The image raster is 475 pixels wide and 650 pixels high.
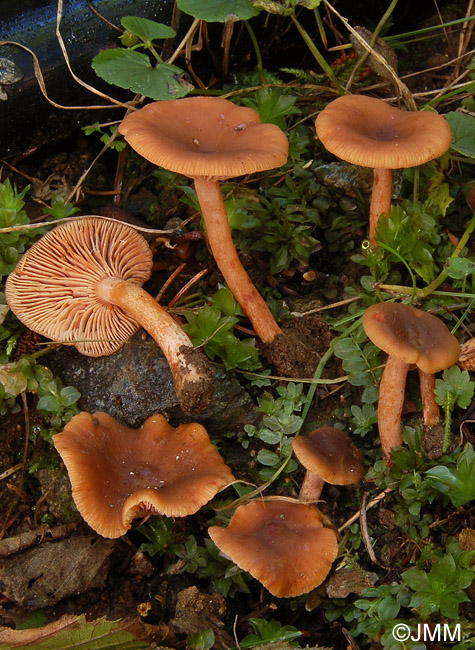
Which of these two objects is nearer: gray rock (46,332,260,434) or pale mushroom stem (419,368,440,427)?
pale mushroom stem (419,368,440,427)

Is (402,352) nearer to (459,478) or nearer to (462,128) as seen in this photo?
(459,478)

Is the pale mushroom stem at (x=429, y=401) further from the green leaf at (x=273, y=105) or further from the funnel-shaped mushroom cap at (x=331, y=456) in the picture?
the green leaf at (x=273, y=105)

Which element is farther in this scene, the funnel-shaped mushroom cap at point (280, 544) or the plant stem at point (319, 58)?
the plant stem at point (319, 58)

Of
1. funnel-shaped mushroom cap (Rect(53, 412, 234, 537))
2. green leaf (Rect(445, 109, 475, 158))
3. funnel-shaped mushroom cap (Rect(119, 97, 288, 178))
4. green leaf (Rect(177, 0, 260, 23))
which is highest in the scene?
green leaf (Rect(177, 0, 260, 23))

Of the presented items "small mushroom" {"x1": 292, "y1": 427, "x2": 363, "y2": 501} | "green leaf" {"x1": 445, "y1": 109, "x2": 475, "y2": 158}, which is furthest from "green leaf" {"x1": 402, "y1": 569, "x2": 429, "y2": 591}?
"green leaf" {"x1": 445, "y1": 109, "x2": 475, "y2": 158}

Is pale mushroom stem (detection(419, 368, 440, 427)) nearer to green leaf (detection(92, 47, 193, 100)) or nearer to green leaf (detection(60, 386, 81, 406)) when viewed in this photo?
Answer: green leaf (detection(60, 386, 81, 406))

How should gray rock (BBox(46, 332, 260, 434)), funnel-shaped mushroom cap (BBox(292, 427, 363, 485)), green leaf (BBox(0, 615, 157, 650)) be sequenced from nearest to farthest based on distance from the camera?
green leaf (BBox(0, 615, 157, 650)), funnel-shaped mushroom cap (BBox(292, 427, 363, 485)), gray rock (BBox(46, 332, 260, 434))

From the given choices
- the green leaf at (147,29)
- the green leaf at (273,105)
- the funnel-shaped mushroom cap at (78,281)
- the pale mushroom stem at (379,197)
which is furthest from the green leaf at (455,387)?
the green leaf at (147,29)
